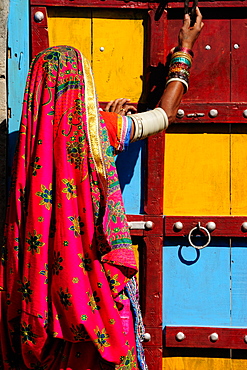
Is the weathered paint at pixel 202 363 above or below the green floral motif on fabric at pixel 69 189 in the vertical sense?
below

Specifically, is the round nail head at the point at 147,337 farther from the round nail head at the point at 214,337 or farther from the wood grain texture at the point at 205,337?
the round nail head at the point at 214,337

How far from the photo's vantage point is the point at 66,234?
185 cm

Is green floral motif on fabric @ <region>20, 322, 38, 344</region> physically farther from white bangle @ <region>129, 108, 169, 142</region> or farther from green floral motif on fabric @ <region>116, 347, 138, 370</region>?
white bangle @ <region>129, 108, 169, 142</region>

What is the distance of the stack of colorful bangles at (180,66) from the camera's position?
2162 mm

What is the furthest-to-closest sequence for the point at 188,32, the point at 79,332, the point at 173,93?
the point at 188,32
the point at 173,93
the point at 79,332

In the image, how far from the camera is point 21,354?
2.00 metres

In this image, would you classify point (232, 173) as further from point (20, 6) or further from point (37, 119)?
point (20, 6)

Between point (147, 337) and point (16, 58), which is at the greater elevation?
point (16, 58)

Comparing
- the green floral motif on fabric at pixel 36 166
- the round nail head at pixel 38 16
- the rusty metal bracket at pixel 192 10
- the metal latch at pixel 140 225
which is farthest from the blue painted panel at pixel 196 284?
the round nail head at pixel 38 16

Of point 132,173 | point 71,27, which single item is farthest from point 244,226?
point 71,27

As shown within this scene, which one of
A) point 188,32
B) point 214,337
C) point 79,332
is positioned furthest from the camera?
point 214,337

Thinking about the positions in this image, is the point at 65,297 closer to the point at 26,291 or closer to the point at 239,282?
the point at 26,291

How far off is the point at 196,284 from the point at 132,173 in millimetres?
527

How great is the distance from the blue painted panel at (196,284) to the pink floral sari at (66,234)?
0.46 metres
